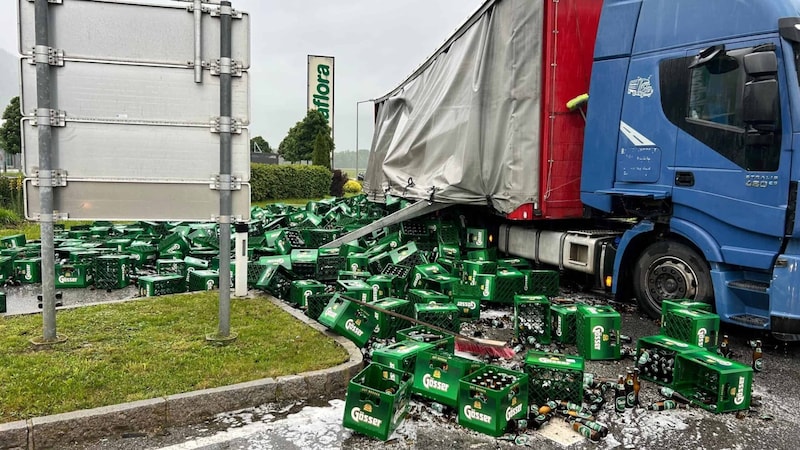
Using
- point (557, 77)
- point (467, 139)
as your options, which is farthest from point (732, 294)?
point (467, 139)

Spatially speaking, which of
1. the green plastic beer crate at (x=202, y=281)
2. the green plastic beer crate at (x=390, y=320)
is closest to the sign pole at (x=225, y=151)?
the green plastic beer crate at (x=390, y=320)

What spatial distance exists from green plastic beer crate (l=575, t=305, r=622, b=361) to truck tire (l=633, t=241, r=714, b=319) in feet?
4.68

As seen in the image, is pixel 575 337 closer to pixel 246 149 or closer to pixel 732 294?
pixel 732 294

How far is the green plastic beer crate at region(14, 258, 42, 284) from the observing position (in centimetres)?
894

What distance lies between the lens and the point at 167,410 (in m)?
3.99

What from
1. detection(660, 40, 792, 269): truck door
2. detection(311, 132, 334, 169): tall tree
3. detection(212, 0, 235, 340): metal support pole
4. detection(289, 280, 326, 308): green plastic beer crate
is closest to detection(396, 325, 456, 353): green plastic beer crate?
detection(212, 0, 235, 340): metal support pole

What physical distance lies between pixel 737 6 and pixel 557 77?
2.38 metres

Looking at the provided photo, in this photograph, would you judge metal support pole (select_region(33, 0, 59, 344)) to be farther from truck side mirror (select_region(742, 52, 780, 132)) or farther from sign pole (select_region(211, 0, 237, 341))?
truck side mirror (select_region(742, 52, 780, 132))

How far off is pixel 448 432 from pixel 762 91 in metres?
4.26

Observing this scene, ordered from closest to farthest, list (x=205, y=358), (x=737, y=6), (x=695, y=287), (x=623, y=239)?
(x=205, y=358)
(x=737, y=6)
(x=695, y=287)
(x=623, y=239)

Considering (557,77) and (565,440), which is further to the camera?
(557,77)

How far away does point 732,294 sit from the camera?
5.92 m

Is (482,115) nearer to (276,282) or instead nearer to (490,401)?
(276,282)

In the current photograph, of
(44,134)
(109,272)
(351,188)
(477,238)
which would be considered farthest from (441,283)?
(351,188)
